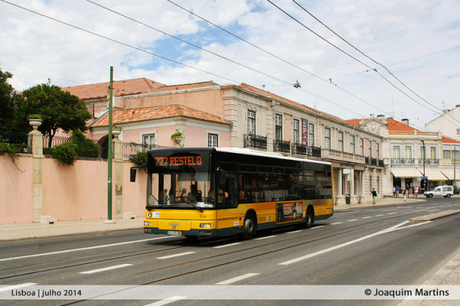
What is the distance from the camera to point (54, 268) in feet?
30.5

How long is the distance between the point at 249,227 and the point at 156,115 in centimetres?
1813

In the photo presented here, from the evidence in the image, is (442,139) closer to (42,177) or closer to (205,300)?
(42,177)

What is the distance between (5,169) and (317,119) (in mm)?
34386

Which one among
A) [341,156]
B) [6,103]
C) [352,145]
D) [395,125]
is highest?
[395,125]

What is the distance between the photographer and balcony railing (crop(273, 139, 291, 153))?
3928 cm

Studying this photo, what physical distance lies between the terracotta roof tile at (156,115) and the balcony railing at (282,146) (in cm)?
716

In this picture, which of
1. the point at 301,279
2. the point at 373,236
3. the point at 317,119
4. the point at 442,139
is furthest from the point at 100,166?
the point at 442,139

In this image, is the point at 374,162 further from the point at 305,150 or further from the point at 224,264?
the point at 224,264

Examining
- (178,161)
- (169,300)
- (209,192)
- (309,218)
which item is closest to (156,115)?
(309,218)

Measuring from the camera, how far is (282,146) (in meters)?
40.2

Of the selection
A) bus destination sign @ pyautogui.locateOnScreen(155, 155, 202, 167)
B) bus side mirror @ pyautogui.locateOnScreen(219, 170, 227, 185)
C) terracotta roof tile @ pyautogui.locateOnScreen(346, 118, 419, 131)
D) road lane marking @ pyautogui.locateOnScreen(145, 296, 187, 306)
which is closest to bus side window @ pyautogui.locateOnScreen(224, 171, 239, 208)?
bus side mirror @ pyautogui.locateOnScreen(219, 170, 227, 185)

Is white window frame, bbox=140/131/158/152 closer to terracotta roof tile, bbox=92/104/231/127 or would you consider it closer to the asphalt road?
terracotta roof tile, bbox=92/104/231/127

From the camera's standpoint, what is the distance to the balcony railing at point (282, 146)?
39.3 m

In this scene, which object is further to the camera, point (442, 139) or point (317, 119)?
point (442, 139)
